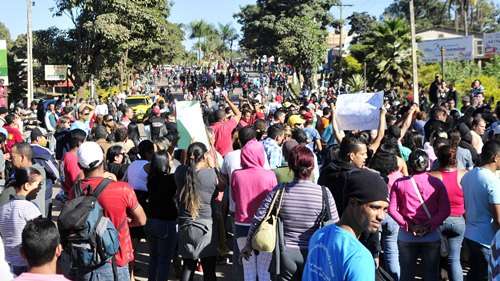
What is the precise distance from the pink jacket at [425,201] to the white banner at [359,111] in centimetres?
222

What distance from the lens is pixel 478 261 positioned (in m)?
5.57

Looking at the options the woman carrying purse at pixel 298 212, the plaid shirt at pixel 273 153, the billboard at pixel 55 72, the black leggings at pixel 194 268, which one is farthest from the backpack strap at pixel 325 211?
the billboard at pixel 55 72

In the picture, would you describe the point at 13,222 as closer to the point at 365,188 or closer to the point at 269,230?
the point at 269,230

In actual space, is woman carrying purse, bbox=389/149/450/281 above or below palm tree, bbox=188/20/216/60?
below

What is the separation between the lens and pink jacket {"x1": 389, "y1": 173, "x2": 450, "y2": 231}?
5.59m

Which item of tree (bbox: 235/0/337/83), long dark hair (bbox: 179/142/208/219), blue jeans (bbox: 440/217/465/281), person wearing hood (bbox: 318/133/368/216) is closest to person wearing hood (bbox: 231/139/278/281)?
long dark hair (bbox: 179/142/208/219)

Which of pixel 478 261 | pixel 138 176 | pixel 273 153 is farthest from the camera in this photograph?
pixel 273 153

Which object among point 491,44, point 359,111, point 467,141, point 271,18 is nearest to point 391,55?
point 271,18

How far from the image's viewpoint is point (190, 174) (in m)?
6.04

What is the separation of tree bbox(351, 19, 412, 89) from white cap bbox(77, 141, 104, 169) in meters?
34.2

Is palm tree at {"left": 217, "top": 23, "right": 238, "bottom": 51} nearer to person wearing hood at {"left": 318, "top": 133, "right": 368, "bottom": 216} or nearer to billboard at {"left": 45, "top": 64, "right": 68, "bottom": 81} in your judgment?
billboard at {"left": 45, "top": 64, "right": 68, "bottom": 81}

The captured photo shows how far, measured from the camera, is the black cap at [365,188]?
299 cm

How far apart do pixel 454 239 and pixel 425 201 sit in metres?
0.71

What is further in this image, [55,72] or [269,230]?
[55,72]
